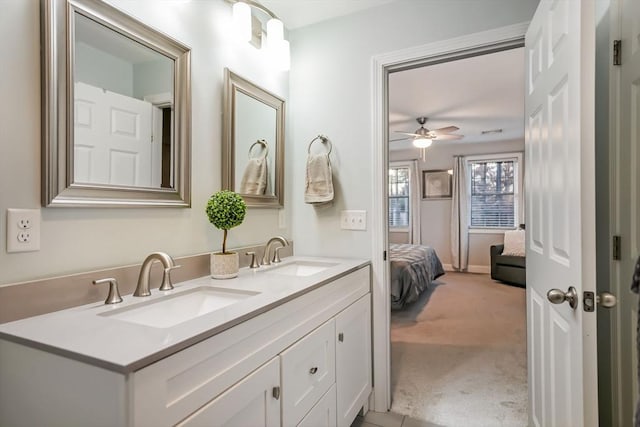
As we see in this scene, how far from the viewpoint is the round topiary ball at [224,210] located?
1504 mm

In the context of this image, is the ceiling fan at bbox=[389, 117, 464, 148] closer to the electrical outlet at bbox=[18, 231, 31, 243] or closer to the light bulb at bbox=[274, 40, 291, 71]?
the light bulb at bbox=[274, 40, 291, 71]

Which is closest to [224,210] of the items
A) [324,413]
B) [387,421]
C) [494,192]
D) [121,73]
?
[121,73]

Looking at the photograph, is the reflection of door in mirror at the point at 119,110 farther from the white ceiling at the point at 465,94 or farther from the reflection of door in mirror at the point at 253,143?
the white ceiling at the point at 465,94

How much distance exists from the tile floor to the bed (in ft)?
4.45

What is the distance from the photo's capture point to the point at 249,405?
1.00 meters

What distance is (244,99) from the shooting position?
1887mm

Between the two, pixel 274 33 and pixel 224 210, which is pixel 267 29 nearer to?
pixel 274 33

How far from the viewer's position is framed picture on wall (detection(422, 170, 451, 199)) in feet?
21.1

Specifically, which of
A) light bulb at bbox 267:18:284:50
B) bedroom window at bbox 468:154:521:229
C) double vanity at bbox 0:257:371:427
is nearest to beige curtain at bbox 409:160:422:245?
bedroom window at bbox 468:154:521:229

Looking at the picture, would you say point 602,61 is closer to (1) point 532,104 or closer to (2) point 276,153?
(1) point 532,104

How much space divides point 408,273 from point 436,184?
3.29 meters

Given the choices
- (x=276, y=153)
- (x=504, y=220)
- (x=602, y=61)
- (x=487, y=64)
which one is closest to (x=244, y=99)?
(x=276, y=153)

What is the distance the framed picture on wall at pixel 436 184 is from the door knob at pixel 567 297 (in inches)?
220

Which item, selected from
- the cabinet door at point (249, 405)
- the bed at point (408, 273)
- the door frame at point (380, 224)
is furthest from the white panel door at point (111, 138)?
the bed at point (408, 273)
